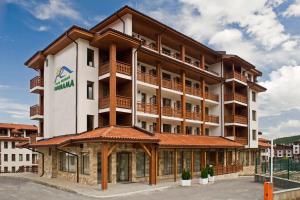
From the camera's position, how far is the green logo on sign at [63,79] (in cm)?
2838

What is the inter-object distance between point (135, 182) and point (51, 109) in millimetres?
11256

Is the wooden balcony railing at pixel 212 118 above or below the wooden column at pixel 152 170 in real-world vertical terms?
above

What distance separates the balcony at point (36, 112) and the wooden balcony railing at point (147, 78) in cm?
1161

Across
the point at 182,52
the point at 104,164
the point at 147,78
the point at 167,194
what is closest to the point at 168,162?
the point at 147,78

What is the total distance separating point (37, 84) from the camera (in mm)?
33719

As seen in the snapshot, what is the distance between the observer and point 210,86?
4216 cm

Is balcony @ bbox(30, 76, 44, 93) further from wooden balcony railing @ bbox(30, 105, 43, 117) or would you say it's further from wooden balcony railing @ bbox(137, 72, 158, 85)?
wooden balcony railing @ bbox(137, 72, 158, 85)

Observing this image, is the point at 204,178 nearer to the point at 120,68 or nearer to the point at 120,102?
the point at 120,102

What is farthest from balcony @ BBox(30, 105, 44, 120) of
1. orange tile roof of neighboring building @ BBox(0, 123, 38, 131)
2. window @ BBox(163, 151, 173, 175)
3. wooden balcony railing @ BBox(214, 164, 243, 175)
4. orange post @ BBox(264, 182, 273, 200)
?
orange tile roof of neighboring building @ BBox(0, 123, 38, 131)

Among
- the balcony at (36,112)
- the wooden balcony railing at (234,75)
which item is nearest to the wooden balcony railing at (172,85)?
the wooden balcony railing at (234,75)

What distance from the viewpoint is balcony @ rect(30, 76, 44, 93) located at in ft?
109

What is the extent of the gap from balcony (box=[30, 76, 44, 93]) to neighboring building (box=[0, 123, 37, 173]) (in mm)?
30904

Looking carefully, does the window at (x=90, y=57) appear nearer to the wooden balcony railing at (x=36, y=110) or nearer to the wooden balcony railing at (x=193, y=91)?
the wooden balcony railing at (x=36, y=110)

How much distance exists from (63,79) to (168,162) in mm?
12320
